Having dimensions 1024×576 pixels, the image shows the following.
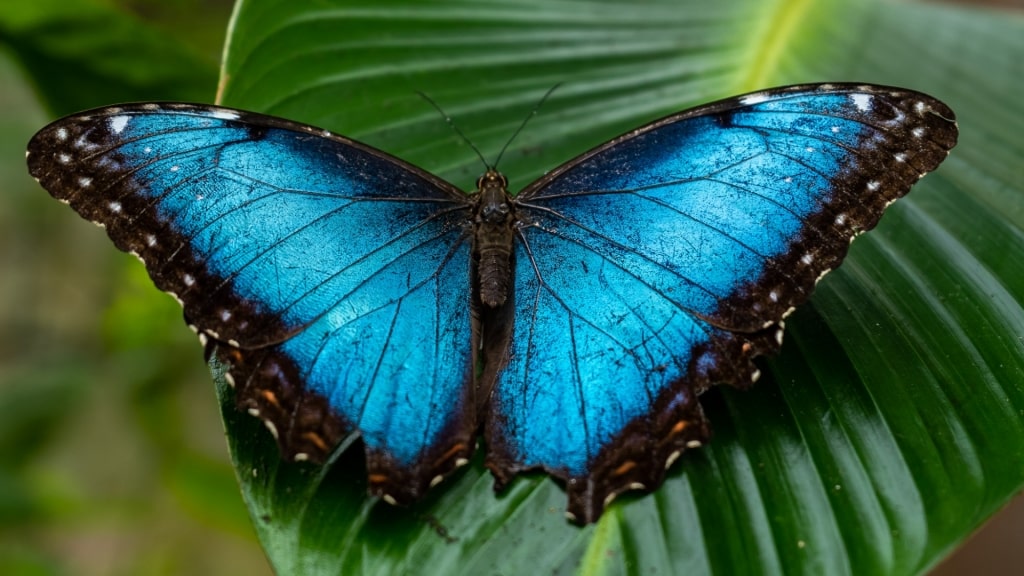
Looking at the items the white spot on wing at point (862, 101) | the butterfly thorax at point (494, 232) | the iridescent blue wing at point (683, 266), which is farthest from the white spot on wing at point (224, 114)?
the white spot on wing at point (862, 101)

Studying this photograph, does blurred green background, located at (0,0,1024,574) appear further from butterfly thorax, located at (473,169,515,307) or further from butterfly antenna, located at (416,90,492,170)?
butterfly thorax, located at (473,169,515,307)

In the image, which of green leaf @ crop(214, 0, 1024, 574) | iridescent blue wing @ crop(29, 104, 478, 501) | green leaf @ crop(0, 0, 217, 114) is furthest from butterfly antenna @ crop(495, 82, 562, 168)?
green leaf @ crop(0, 0, 217, 114)

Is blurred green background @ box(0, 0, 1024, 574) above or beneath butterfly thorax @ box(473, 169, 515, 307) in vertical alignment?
above

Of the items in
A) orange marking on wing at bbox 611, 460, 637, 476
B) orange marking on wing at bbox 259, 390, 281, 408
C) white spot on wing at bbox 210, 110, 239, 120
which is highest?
white spot on wing at bbox 210, 110, 239, 120

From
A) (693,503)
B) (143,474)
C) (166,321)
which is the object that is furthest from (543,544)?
(143,474)

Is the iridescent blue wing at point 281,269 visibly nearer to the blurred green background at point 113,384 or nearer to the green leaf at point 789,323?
the green leaf at point 789,323

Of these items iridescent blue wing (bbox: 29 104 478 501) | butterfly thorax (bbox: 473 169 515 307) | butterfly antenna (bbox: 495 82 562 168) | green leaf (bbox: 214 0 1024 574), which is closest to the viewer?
green leaf (bbox: 214 0 1024 574)

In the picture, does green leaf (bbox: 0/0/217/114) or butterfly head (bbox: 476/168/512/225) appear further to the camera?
green leaf (bbox: 0/0/217/114)
